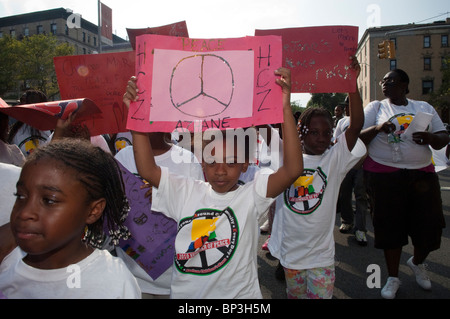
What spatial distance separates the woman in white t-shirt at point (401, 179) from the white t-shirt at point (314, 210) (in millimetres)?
860

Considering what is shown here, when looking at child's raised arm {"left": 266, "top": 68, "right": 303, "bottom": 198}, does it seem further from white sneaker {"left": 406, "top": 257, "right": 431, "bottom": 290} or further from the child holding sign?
white sneaker {"left": 406, "top": 257, "right": 431, "bottom": 290}

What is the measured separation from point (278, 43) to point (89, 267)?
4.63ft

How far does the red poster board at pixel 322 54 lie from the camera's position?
2328 millimetres

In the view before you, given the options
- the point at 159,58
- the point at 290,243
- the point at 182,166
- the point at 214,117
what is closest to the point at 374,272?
the point at 290,243

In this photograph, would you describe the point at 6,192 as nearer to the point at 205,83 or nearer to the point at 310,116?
the point at 205,83

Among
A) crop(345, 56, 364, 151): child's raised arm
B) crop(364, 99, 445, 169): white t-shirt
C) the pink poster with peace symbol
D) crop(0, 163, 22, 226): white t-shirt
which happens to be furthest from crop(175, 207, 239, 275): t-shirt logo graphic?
crop(364, 99, 445, 169): white t-shirt

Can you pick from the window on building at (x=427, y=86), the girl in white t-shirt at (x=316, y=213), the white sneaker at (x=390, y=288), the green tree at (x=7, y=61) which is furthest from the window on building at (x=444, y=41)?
the girl in white t-shirt at (x=316, y=213)

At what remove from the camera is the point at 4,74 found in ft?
97.5

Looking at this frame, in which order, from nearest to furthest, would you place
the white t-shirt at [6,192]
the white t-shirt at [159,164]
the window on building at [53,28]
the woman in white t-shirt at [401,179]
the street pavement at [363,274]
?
1. the white t-shirt at [6,192]
2. the white t-shirt at [159,164]
3. the woman in white t-shirt at [401,179]
4. the street pavement at [363,274]
5. the window on building at [53,28]

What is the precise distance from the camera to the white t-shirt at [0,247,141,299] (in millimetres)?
1279

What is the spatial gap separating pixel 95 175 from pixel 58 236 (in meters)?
0.29

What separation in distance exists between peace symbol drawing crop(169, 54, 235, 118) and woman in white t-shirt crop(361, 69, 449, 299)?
1.97m

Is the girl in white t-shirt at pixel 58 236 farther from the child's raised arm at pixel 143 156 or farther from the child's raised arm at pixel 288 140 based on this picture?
the child's raised arm at pixel 288 140

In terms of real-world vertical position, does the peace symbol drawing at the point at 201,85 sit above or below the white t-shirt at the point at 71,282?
above
